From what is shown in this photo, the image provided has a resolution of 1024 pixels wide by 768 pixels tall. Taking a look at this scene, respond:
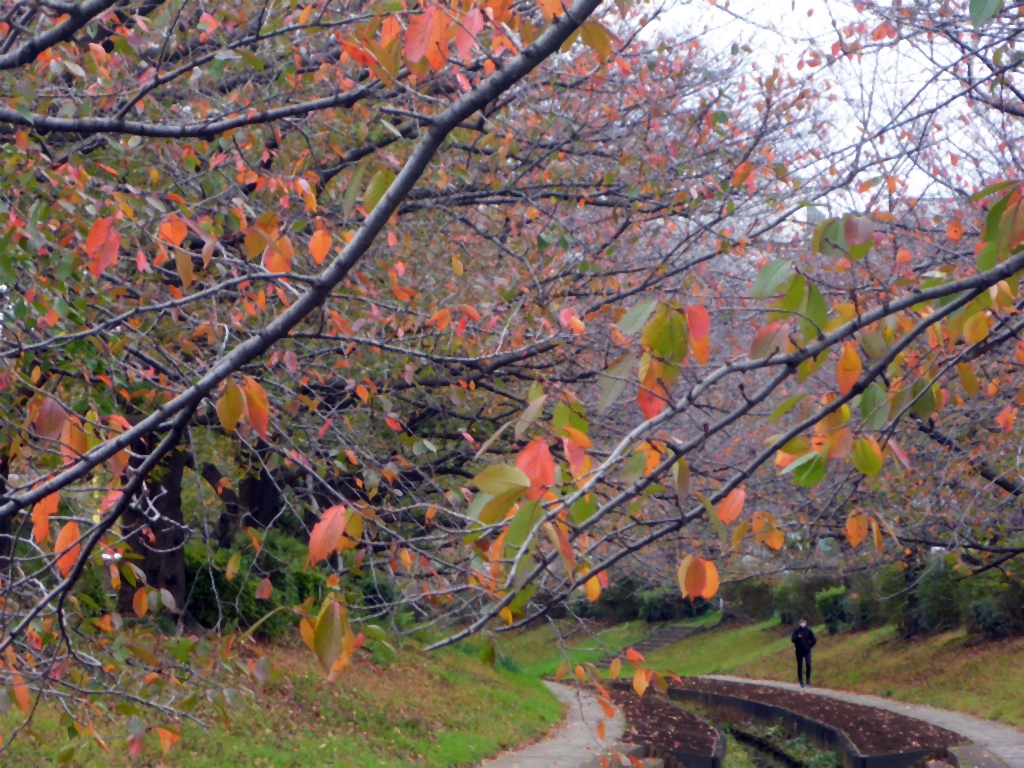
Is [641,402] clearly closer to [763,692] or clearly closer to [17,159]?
[17,159]

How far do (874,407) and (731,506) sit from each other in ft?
1.42

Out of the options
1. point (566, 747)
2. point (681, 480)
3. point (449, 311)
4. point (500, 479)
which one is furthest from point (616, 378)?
point (566, 747)

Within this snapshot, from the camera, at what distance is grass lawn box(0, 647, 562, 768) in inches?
323

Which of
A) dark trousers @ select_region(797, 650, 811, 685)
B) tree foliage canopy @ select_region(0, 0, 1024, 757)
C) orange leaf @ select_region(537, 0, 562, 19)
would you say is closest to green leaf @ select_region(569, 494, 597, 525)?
tree foliage canopy @ select_region(0, 0, 1024, 757)

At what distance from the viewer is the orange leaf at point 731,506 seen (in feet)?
7.92

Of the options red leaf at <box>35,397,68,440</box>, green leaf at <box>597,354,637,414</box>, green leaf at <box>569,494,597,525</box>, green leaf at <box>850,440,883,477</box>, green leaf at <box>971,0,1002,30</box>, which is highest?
green leaf at <box>971,0,1002,30</box>

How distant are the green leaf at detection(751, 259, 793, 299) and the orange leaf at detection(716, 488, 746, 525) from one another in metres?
0.58

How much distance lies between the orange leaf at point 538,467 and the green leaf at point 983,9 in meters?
1.59

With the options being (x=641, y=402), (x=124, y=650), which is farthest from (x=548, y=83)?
(x=641, y=402)

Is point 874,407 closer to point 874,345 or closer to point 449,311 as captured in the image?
point 874,345

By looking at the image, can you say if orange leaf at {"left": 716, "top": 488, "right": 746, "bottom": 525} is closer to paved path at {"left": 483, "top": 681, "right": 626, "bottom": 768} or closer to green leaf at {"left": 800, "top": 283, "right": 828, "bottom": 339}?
green leaf at {"left": 800, "top": 283, "right": 828, "bottom": 339}

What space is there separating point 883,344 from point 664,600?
32.4 metres

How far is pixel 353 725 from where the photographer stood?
11148mm

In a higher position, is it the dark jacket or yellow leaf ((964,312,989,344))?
yellow leaf ((964,312,989,344))
